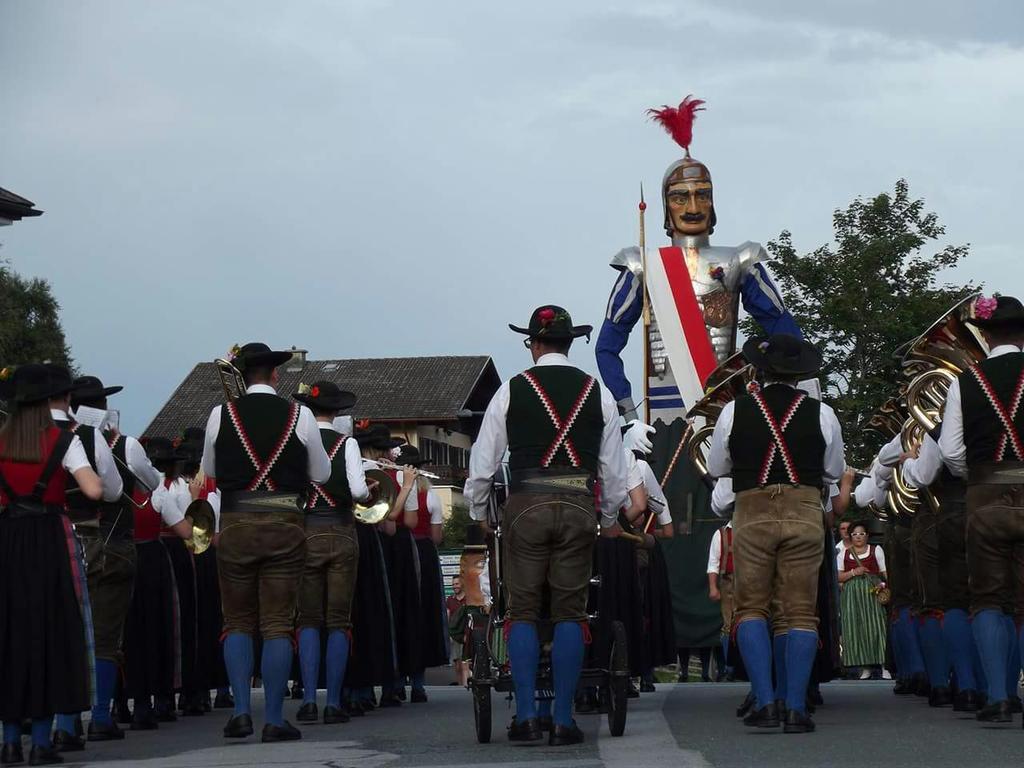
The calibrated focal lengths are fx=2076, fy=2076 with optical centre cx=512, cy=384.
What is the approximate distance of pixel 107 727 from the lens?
11.5 metres

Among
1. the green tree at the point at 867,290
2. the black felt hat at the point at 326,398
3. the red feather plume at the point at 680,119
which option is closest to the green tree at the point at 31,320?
the green tree at the point at 867,290

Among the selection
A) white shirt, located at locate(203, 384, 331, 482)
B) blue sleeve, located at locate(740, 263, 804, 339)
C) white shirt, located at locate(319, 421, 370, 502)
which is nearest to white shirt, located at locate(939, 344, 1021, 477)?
white shirt, located at locate(203, 384, 331, 482)

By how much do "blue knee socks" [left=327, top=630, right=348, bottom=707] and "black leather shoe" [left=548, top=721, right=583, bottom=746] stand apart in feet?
9.63

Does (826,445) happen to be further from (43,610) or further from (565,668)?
(43,610)

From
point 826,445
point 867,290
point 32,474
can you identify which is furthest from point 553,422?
point 867,290

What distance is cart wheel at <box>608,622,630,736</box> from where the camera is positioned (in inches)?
389

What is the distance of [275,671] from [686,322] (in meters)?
10.7

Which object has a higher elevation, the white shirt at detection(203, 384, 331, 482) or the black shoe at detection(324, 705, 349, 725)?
the white shirt at detection(203, 384, 331, 482)

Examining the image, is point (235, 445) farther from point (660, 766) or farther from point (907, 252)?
point (907, 252)

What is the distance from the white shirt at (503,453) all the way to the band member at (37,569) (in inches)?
71.2

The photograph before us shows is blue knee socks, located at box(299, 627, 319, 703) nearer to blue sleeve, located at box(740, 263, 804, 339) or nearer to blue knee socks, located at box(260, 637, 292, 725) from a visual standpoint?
blue knee socks, located at box(260, 637, 292, 725)

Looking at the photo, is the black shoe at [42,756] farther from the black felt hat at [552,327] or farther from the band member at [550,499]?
the black felt hat at [552,327]

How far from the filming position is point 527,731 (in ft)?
31.8

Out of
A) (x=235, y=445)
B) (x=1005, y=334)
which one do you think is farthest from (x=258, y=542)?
(x=1005, y=334)
